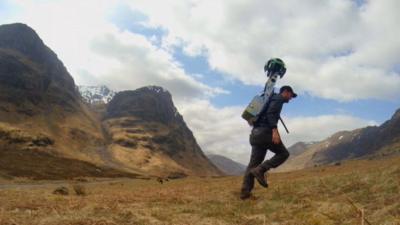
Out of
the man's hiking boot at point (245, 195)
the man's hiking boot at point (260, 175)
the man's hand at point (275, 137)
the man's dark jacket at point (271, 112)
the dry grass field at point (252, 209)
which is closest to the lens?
the dry grass field at point (252, 209)

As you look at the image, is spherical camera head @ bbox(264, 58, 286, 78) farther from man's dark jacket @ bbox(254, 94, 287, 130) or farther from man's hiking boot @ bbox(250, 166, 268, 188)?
man's hiking boot @ bbox(250, 166, 268, 188)

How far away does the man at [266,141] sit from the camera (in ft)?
43.5

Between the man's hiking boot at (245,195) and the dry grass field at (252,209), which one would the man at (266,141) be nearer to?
the man's hiking boot at (245,195)

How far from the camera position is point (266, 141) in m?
13.4

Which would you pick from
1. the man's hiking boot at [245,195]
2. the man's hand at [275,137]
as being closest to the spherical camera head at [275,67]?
the man's hand at [275,137]

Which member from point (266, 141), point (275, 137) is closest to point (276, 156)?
point (266, 141)

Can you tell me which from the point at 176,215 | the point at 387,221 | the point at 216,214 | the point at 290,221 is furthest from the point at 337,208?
the point at 176,215

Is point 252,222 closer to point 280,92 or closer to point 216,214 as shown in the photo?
point 216,214

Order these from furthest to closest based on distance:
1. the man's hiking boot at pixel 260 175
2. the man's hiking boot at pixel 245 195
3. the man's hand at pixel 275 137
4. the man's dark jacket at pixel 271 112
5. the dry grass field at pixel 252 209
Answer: the man's hiking boot at pixel 245 195
the man's dark jacket at pixel 271 112
the man's hiking boot at pixel 260 175
the man's hand at pixel 275 137
the dry grass field at pixel 252 209

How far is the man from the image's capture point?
13.3m

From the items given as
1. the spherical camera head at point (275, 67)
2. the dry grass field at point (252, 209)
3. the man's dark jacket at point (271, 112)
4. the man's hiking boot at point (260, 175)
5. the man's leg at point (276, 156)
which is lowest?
the dry grass field at point (252, 209)

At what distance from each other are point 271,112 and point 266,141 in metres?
0.87

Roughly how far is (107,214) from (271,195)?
5.62 m

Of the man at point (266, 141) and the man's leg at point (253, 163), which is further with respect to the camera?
the man's leg at point (253, 163)
